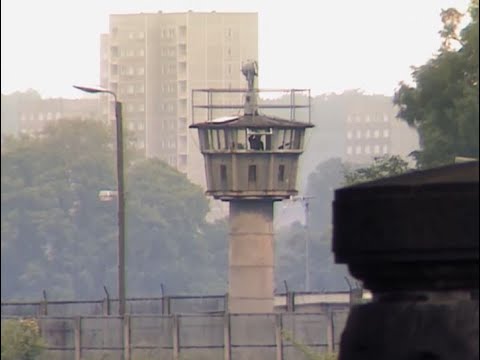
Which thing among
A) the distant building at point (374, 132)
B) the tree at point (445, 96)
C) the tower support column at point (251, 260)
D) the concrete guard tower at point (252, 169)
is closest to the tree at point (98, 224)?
the concrete guard tower at point (252, 169)

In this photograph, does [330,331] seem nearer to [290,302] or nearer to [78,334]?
[78,334]

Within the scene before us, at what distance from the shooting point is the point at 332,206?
3311mm

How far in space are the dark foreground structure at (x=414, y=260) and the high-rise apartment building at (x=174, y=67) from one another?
71.8 meters

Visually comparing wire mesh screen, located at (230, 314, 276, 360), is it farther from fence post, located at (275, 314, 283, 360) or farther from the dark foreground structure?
the dark foreground structure

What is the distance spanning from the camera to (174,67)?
86750mm

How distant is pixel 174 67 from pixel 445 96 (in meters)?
71.0

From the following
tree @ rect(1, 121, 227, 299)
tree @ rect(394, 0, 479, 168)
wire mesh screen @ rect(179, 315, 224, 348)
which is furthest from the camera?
wire mesh screen @ rect(179, 315, 224, 348)

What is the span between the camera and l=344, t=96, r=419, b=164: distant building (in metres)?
60.3

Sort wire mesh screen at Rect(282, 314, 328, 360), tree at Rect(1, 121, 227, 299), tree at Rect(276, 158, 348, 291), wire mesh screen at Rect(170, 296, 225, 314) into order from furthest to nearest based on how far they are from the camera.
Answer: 1. tree at Rect(276, 158, 348, 291)
2. wire mesh screen at Rect(170, 296, 225, 314)
3. wire mesh screen at Rect(282, 314, 328, 360)
4. tree at Rect(1, 121, 227, 299)

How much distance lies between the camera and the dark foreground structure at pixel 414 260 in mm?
3098

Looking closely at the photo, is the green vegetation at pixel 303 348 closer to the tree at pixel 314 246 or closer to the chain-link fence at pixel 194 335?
the chain-link fence at pixel 194 335

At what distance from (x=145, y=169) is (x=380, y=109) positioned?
48.2 ft

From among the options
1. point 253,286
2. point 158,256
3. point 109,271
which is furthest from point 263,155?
point 158,256

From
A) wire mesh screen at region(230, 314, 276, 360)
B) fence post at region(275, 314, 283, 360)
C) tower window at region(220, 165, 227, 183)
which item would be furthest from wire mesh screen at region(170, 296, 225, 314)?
fence post at region(275, 314, 283, 360)
